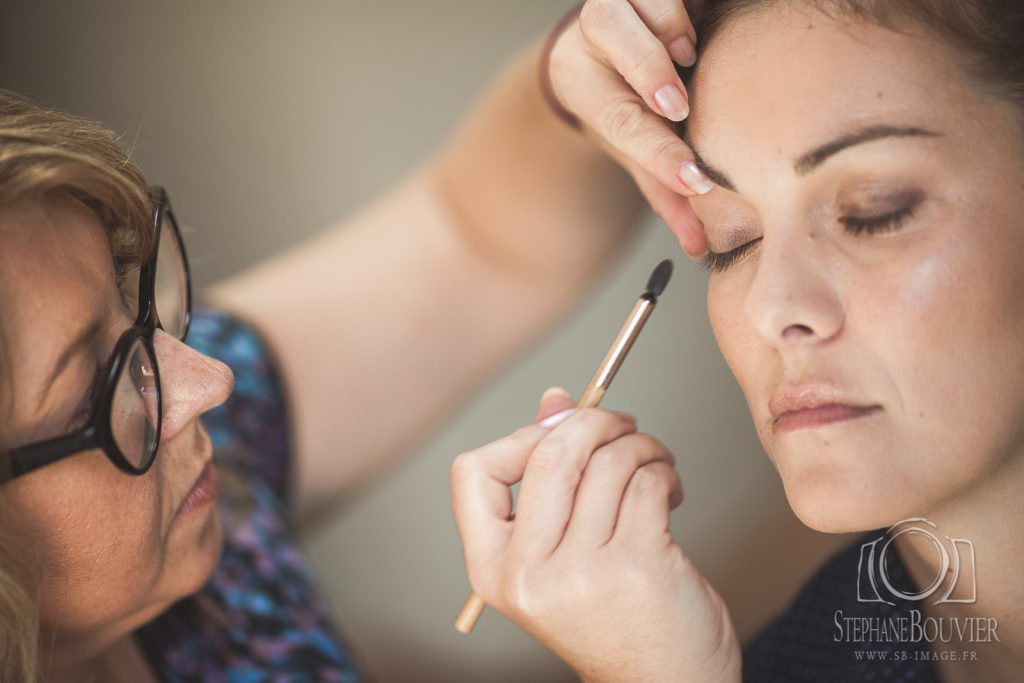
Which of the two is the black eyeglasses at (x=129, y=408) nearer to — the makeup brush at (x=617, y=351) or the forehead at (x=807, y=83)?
the makeup brush at (x=617, y=351)

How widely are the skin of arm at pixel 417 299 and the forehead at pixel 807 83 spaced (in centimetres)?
48

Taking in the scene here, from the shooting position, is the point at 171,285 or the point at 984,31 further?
the point at 171,285

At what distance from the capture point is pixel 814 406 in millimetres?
589

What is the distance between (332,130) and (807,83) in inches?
50.1

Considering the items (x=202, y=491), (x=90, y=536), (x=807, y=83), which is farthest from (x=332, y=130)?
(x=807, y=83)

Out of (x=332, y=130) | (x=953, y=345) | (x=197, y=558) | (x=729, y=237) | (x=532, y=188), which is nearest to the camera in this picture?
(x=953, y=345)

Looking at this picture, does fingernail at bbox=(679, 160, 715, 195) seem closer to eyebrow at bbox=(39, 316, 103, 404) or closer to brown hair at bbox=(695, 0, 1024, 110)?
brown hair at bbox=(695, 0, 1024, 110)

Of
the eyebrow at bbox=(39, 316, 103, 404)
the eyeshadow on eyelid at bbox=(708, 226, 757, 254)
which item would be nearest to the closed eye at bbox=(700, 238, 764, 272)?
the eyeshadow on eyelid at bbox=(708, 226, 757, 254)

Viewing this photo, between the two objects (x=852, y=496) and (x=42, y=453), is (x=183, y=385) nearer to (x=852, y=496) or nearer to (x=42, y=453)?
(x=42, y=453)

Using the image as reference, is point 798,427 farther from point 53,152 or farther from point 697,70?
point 53,152

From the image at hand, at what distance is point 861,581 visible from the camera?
72 cm

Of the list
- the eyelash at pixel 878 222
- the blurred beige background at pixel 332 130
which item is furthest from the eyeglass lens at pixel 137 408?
the blurred beige background at pixel 332 130

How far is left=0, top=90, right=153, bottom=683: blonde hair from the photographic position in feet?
2.06

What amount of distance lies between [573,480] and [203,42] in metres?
1.39
